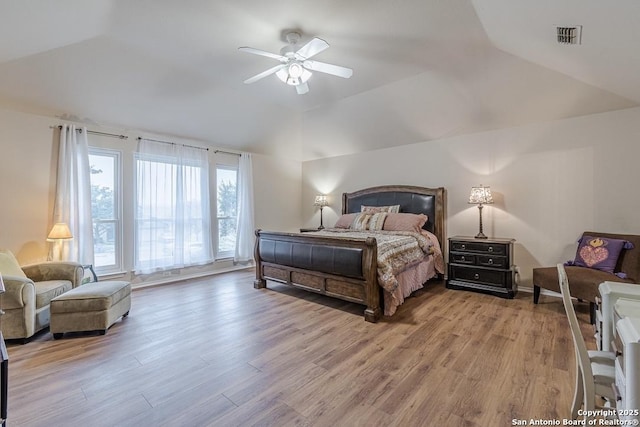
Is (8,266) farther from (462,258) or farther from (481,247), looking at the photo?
(481,247)

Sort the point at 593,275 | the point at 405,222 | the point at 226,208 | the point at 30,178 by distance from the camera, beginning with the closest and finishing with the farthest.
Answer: the point at 593,275
the point at 30,178
the point at 405,222
the point at 226,208

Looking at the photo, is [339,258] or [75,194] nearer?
[339,258]

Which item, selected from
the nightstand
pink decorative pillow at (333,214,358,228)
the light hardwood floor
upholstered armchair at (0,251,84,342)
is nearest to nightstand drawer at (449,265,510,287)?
the nightstand

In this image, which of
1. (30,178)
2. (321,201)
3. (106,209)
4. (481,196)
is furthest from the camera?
(321,201)

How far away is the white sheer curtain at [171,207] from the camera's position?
4422 mm

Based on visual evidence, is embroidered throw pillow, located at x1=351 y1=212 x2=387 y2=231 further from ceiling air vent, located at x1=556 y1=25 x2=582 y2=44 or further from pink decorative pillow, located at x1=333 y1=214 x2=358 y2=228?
ceiling air vent, located at x1=556 y1=25 x2=582 y2=44

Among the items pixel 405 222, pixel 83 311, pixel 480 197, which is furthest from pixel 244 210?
pixel 480 197

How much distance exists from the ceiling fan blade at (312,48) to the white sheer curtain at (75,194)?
10.7ft

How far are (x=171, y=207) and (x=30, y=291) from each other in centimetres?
228

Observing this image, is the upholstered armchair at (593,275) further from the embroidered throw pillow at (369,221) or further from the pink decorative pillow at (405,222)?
the embroidered throw pillow at (369,221)

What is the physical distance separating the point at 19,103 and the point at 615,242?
279 inches

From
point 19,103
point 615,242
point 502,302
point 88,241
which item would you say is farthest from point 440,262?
point 19,103

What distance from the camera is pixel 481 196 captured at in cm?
404

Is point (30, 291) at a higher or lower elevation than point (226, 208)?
lower
